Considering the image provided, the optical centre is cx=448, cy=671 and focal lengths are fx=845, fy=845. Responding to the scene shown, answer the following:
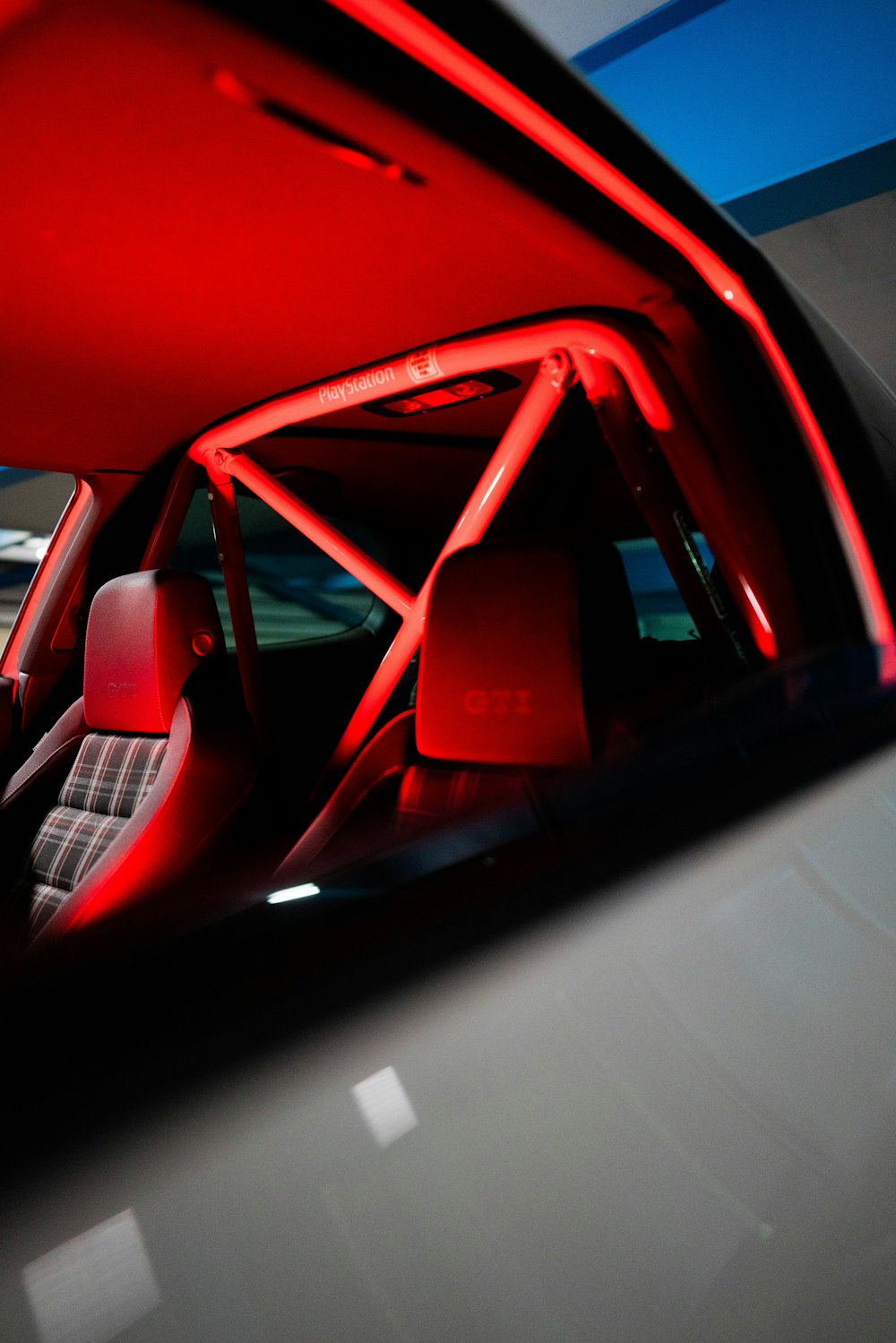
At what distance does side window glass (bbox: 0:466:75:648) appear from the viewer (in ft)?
11.7

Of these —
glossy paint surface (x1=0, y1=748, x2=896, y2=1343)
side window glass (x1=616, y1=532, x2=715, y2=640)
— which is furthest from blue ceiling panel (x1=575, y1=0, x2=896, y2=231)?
glossy paint surface (x1=0, y1=748, x2=896, y2=1343)

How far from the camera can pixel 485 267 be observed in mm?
2043

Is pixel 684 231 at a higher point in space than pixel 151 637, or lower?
lower

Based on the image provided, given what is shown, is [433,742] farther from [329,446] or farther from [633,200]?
[329,446]

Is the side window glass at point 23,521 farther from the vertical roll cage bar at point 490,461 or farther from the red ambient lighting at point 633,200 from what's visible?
the red ambient lighting at point 633,200

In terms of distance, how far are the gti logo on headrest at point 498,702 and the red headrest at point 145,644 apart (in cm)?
131

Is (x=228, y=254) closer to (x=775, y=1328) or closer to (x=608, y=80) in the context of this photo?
(x=775, y=1328)

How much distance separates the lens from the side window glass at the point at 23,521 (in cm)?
356

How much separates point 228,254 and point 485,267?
61 centimetres

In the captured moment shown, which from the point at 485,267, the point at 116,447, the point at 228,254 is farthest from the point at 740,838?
the point at 116,447

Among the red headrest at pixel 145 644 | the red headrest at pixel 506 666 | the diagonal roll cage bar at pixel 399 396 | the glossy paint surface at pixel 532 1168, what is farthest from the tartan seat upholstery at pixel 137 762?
the glossy paint surface at pixel 532 1168

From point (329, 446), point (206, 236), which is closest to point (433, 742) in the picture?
point (206, 236)

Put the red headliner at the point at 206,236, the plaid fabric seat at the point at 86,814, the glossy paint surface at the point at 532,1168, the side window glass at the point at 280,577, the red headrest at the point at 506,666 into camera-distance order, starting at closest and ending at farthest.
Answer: the glossy paint surface at the point at 532,1168 → the red headliner at the point at 206,236 → the red headrest at the point at 506,666 → the plaid fabric seat at the point at 86,814 → the side window glass at the point at 280,577

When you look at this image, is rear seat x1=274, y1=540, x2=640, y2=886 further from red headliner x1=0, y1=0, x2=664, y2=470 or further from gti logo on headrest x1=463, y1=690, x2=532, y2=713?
red headliner x1=0, y1=0, x2=664, y2=470
